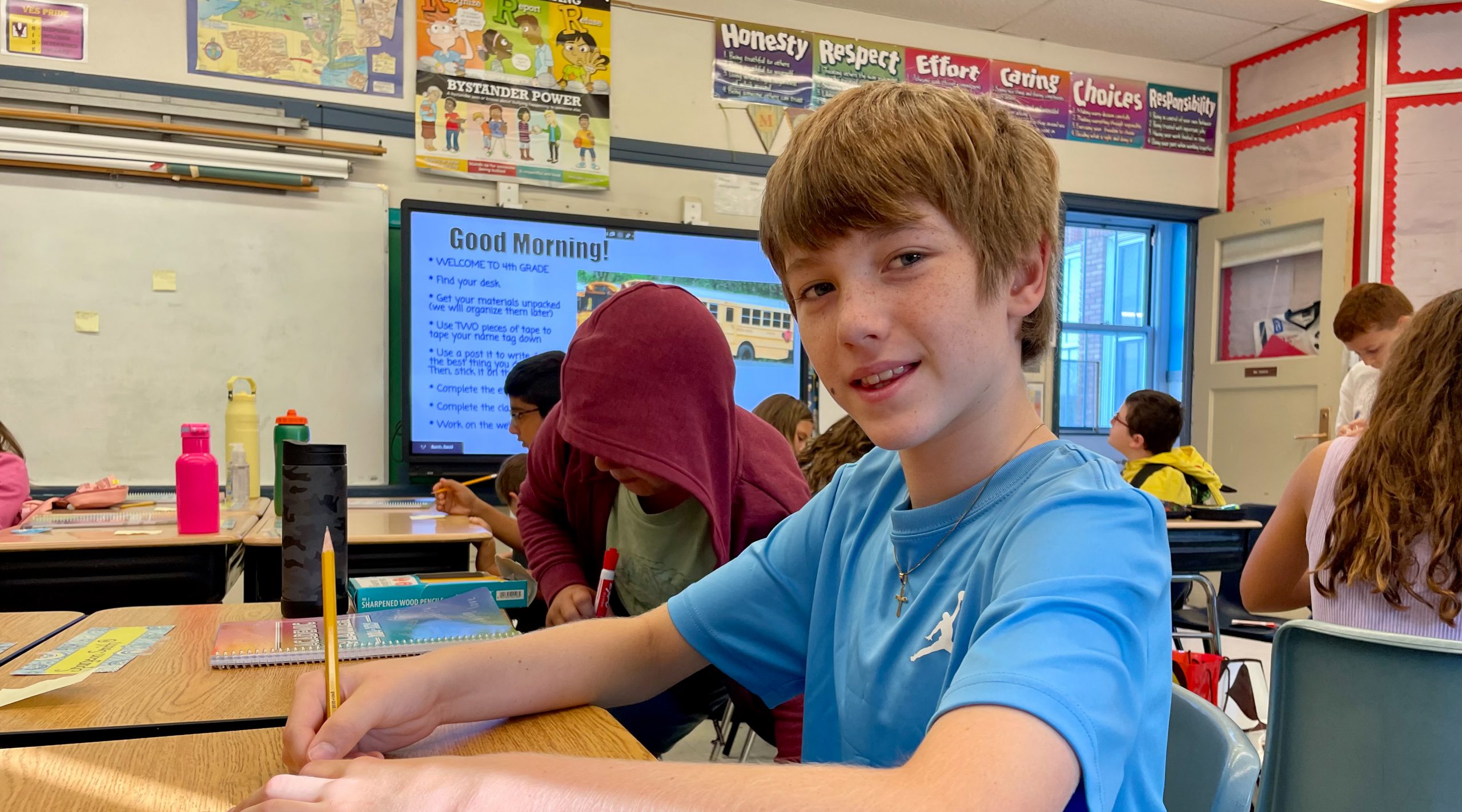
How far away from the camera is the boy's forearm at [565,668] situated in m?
0.73

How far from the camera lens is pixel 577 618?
4.60 feet

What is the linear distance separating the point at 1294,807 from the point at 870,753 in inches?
25.9

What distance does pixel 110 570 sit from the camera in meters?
1.96

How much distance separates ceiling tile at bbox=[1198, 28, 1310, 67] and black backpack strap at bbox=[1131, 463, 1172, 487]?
2513 mm

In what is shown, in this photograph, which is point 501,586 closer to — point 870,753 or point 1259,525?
point 870,753

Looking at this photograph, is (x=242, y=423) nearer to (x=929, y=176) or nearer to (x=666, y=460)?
(x=666, y=460)

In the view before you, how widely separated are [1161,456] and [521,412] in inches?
91.5

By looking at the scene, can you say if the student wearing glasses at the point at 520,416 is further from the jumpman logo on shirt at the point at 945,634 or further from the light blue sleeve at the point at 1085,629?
the light blue sleeve at the point at 1085,629

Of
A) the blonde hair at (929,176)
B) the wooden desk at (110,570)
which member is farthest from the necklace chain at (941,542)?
the wooden desk at (110,570)

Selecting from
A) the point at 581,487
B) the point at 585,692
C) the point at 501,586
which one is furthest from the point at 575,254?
the point at 585,692

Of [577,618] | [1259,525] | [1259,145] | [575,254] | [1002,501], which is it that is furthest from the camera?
[1259,145]

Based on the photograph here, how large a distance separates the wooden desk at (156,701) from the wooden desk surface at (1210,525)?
2.64 meters

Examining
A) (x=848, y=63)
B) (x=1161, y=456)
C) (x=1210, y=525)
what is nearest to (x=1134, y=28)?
(x=848, y=63)

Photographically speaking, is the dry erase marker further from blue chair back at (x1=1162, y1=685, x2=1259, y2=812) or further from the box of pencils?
blue chair back at (x1=1162, y1=685, x2=1259, y2=812)
